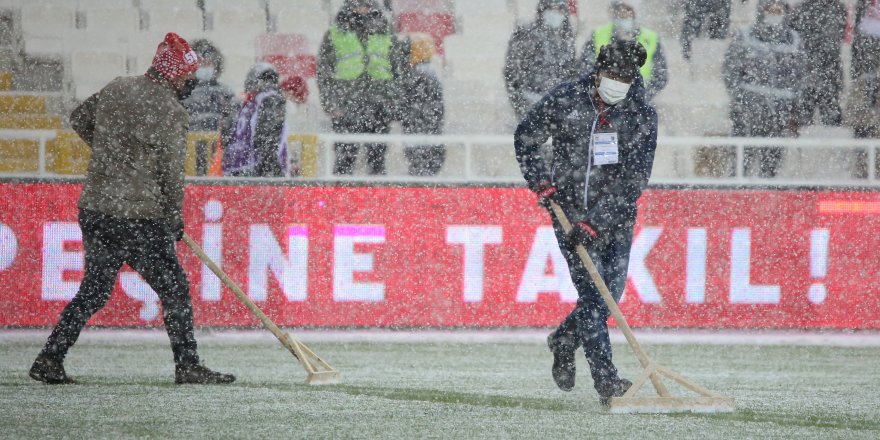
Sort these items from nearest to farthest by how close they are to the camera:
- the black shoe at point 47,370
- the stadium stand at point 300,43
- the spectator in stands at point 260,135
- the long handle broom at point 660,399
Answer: the long handle broom at point 660,399, the black shoe at point 47,370, the spectator in stands at point 260,135, the stadium stand at point 300,43

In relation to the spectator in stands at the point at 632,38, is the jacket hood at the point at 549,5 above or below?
above

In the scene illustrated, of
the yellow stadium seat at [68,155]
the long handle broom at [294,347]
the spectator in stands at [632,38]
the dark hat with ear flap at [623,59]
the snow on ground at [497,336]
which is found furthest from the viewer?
the spectator in stands at [632,38]

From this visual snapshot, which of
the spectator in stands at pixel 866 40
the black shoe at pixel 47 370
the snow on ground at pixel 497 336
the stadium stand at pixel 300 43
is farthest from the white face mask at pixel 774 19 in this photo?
the black shoe at pixel 47 370

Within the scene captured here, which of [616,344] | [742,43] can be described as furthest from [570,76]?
[616,344]

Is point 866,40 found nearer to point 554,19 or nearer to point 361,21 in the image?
point 554,19

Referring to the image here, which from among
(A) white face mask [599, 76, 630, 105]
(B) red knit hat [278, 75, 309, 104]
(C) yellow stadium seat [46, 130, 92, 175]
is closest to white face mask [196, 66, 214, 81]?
(B) red knit hat [278, 75, 309, 104]

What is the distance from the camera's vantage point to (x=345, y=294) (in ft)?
34.9

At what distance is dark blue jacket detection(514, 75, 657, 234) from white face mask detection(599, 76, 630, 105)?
72 millimetres

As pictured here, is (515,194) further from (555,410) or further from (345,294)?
(555,410)

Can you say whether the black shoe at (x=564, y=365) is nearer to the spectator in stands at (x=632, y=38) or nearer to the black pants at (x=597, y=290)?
the black pants at (x=597, y=290)

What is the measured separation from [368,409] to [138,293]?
13.9 ft

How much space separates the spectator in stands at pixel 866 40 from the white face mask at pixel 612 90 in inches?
271

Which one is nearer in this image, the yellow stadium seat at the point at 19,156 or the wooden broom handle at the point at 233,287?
the wooden broom handle at the point at 233,287

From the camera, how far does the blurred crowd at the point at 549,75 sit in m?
12.4
